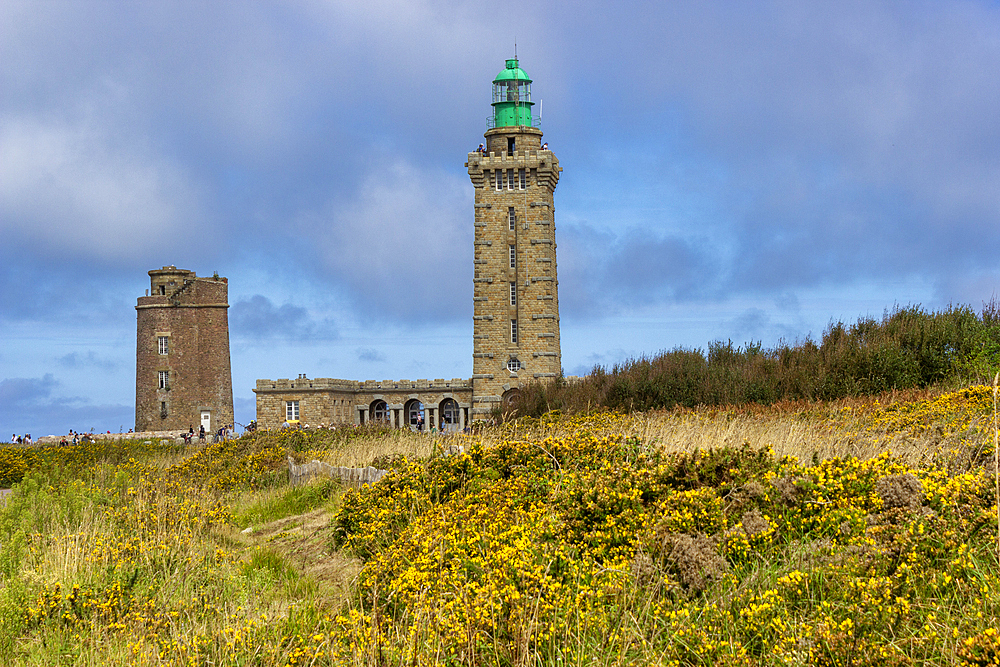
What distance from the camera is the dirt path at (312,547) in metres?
7.72

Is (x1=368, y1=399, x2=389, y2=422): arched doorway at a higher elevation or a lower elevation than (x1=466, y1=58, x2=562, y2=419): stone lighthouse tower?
lower

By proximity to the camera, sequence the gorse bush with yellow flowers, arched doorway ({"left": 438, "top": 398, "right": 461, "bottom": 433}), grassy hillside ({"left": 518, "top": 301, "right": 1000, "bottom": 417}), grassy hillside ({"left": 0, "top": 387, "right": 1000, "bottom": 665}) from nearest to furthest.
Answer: the gorse bush with yellow flowers < grassy hillside ({"left": 0, "top": 387, "right": 1000, "bottom": 665}) < grassy hillside ({"left": 518, "top": 301, "right": 1000, "bottom": 417}) < arched doorway ({"left": 438, "top": 398, "right": 461, "bottom": 433})

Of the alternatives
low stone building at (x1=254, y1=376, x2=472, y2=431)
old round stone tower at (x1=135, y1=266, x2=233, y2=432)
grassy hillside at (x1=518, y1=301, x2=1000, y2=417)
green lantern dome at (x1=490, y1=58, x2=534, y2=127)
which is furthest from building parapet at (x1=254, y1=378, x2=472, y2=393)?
grassy hillside at (x1=518, y1=301, x2=1000, y2=417)

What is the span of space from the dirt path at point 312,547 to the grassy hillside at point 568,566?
49 mm

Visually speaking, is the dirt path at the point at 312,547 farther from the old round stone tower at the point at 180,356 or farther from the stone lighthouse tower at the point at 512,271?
the old round stone tower at the point at 180,356

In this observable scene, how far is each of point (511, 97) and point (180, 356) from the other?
22.2 m

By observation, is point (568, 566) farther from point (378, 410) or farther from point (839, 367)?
point (378, 410)

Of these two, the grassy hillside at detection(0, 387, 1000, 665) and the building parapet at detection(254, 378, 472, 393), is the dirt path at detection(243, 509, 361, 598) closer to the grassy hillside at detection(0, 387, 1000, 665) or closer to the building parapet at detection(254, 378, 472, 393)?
the grassy hillside at detection(0, 387, 1000, 665)

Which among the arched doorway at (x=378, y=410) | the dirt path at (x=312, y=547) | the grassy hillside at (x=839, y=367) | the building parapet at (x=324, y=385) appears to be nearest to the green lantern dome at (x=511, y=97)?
the building parapet at (x=324, y=385)

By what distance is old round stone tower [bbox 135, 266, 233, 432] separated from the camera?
46000 millimetres

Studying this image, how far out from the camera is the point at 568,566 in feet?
19.7

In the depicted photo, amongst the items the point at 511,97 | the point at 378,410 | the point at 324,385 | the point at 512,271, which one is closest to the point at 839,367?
the point at 512,271

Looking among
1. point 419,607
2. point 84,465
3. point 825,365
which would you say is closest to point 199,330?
point 84,465

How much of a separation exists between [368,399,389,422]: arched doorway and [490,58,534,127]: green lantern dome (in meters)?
18.0
